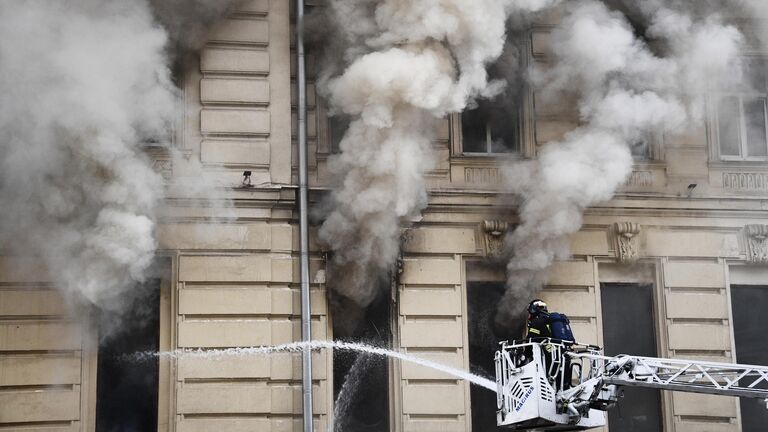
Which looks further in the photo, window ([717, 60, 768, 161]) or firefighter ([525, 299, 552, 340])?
window ([717, 60, 768, 161])

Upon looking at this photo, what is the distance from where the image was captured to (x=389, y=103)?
1908 cm

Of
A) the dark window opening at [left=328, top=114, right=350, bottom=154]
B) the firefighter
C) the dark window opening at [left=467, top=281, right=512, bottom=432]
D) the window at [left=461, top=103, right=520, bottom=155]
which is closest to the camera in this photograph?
the firefighter

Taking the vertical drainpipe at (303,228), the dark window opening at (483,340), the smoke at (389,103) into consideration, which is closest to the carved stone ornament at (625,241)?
the dark window opening at (483,340)

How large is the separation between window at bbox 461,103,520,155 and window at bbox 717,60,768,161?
3246 millimetres

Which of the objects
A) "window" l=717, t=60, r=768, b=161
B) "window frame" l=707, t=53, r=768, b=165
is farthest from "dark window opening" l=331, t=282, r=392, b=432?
"window" l=717, t=60, r=768, b=161

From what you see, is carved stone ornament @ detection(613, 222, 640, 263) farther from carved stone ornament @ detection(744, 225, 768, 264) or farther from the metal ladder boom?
the metal ladder boom

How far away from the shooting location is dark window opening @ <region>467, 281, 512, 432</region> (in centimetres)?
1989

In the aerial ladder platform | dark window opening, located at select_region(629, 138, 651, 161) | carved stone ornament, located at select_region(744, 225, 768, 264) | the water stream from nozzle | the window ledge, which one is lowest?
the aerial ladder platform

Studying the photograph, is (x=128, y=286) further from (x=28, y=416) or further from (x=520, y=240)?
(x=520, y=240)

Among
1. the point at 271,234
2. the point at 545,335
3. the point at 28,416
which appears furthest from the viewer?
the point at 271,234

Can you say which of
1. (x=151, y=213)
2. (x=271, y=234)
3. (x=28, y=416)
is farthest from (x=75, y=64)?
(x=28, y=416)

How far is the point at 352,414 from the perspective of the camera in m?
19.5

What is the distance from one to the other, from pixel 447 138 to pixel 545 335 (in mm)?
4797

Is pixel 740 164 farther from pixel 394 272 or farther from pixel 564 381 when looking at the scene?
pixel 564 381
